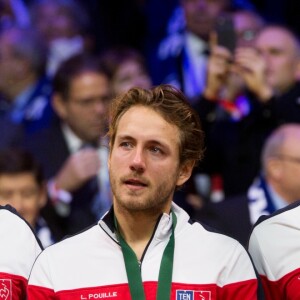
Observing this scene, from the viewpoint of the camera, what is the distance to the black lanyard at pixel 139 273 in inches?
135

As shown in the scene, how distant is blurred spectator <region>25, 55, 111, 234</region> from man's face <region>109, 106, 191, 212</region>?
2.45 metres

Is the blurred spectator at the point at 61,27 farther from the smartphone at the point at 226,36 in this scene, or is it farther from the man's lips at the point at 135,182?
the man's lips at the point at 135,182

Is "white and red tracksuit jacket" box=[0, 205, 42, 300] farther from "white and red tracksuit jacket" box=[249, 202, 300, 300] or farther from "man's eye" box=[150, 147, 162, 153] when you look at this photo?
"white and red tracksuit jacket" box=[249, 202, 300, 300]

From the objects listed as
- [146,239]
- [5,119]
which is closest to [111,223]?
[146,239]

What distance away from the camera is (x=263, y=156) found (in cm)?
579

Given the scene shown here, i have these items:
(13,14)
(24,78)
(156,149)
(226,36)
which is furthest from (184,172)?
(13,14)

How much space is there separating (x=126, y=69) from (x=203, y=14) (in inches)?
22.7

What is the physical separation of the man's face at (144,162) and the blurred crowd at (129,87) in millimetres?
2000

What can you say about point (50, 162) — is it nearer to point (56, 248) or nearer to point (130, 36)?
point (130, 36)

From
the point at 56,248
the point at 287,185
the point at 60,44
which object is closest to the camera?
the point at 56,248

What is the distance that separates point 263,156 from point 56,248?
2.43 m

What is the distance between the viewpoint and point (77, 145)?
20.4 feet

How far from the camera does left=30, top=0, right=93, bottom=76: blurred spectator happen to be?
645 centimetres

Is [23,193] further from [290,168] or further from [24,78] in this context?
[290,168]
